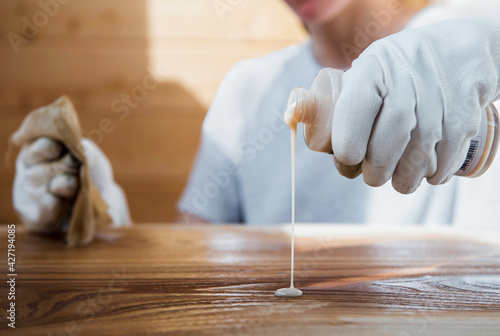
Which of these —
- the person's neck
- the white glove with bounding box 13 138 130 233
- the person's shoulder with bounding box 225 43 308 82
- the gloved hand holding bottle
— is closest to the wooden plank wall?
the person's shoulder with bounding box 225 43 308 82

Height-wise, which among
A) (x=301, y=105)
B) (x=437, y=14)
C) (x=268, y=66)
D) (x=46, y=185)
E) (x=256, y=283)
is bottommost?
(x=256, y=283)

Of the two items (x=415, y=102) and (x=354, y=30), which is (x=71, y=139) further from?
(x=354, y=30)

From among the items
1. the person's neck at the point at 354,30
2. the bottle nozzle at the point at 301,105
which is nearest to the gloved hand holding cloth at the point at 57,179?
the bottle nozzle at the point at 301,105

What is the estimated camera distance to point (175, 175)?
1857mm

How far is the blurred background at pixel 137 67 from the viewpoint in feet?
5.74

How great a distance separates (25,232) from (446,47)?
80 centimetres

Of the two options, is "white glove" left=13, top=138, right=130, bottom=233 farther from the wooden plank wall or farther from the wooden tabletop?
the wooden plank wall

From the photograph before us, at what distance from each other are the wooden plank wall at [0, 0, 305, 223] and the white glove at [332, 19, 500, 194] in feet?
4.40

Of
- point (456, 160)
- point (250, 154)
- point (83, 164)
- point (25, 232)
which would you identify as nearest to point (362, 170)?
point (456, 160)

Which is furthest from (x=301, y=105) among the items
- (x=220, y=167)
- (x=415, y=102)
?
(x=220, y=167)

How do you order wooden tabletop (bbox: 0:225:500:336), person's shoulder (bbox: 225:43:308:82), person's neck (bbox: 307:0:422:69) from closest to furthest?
wooden tabletop (bbox: 0:225:500:336) → person's neck (bbox: 307:0:422:69) → person's shoulder (bbox: 225:43:308:82)

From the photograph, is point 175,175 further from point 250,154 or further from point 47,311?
point 47,311

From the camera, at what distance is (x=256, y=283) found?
1.95ft

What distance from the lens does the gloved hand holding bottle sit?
1.62 ft
